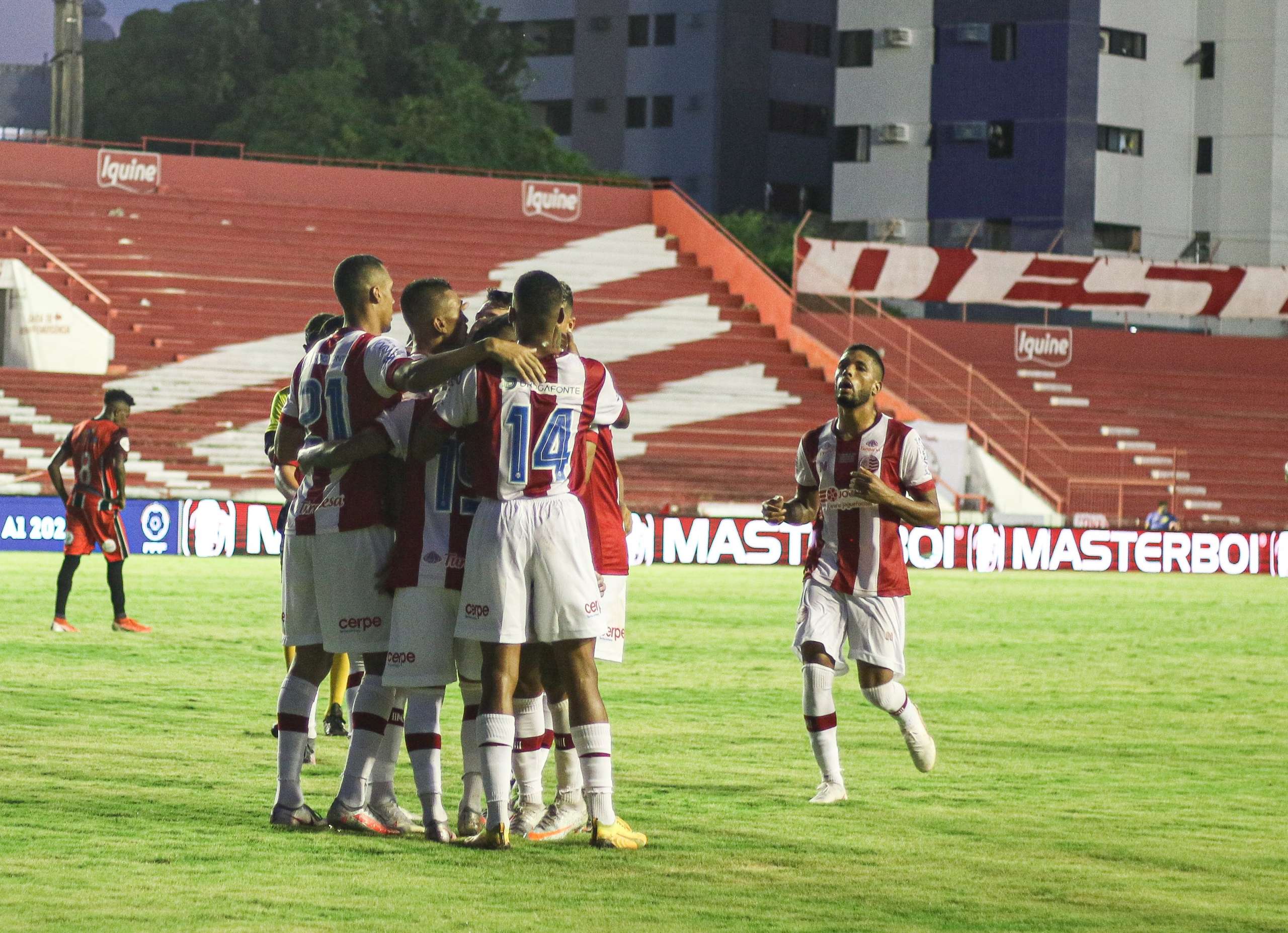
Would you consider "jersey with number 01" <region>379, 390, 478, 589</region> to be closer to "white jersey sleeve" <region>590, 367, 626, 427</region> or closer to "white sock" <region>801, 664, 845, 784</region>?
"white jersey sleeve" <region>590, 367, 626, 427</region>

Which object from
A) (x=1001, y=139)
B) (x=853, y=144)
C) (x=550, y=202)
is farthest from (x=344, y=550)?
(x=853, y=144)

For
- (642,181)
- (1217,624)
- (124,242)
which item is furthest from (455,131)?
(1217,624)

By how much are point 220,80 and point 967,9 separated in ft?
84.2

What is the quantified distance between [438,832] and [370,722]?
51 cm

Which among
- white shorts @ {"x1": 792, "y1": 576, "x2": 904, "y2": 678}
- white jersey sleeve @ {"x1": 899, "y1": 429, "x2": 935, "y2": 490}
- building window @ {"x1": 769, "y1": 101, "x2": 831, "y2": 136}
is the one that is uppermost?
building window @ {"x1": 769, "y1": 101, "x2": 831, "y2": 136}

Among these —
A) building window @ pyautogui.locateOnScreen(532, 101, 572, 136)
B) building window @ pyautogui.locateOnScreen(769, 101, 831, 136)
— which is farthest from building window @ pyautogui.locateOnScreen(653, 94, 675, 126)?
building window @ pyautogui.locateOnScreen(532, 101, 572, 136)

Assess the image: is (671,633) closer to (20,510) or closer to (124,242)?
(20,510)

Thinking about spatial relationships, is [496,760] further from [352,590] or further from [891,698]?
[891,698]

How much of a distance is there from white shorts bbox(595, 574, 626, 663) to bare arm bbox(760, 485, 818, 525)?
4.26 feet

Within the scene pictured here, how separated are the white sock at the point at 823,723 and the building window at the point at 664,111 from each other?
60126 millimetres

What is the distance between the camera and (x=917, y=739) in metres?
9.34

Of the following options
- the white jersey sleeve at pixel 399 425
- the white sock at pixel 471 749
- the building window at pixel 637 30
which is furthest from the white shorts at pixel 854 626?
the building window at pixel 637 30

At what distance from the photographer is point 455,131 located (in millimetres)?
56312

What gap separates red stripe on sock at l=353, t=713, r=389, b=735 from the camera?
762cm
